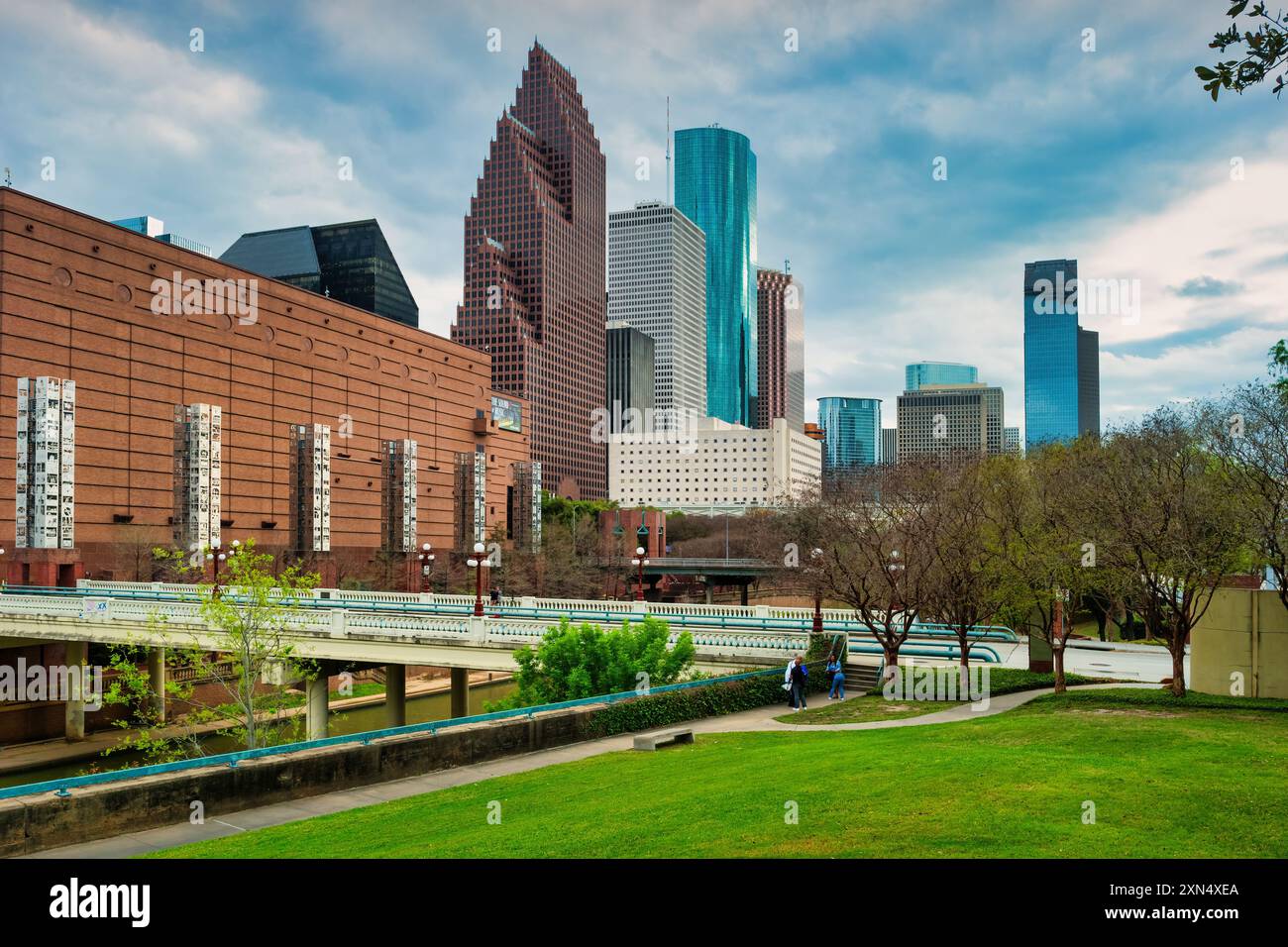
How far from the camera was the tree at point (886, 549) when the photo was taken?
A: 99.1 ft

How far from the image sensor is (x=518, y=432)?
135m

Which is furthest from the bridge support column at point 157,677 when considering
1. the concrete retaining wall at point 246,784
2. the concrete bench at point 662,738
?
the concrete bench at point 662,738

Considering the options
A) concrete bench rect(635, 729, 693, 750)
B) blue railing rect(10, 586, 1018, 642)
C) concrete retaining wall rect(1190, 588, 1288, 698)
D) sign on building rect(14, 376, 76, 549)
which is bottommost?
concrete bench rect(635, 729, 693, 750)

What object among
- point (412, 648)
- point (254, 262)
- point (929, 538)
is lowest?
point (412, 648)

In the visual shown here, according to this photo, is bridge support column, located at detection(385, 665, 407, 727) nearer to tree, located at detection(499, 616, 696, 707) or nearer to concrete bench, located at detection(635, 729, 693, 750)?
tree, located at detection(499, 616, 696, 707)

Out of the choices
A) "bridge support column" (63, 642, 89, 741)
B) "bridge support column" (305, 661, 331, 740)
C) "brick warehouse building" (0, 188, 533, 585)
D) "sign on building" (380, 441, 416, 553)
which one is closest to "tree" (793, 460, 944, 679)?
"bridge support column" (305, 661, 331, 740)

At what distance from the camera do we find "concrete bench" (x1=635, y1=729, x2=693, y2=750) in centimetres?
1933

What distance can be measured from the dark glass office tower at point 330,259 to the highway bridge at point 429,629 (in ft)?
426

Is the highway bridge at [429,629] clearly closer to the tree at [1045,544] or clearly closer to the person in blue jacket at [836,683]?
the person in blue jacket at [836,683]

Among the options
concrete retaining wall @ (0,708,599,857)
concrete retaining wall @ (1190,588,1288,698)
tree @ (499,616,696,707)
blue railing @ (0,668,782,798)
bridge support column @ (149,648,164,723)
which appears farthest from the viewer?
bridge support column @ (149,648,164,723)

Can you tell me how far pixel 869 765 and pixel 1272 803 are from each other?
4.99 meters

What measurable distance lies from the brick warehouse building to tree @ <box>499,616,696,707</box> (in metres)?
49.3

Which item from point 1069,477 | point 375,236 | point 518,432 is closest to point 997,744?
point 1069,477
